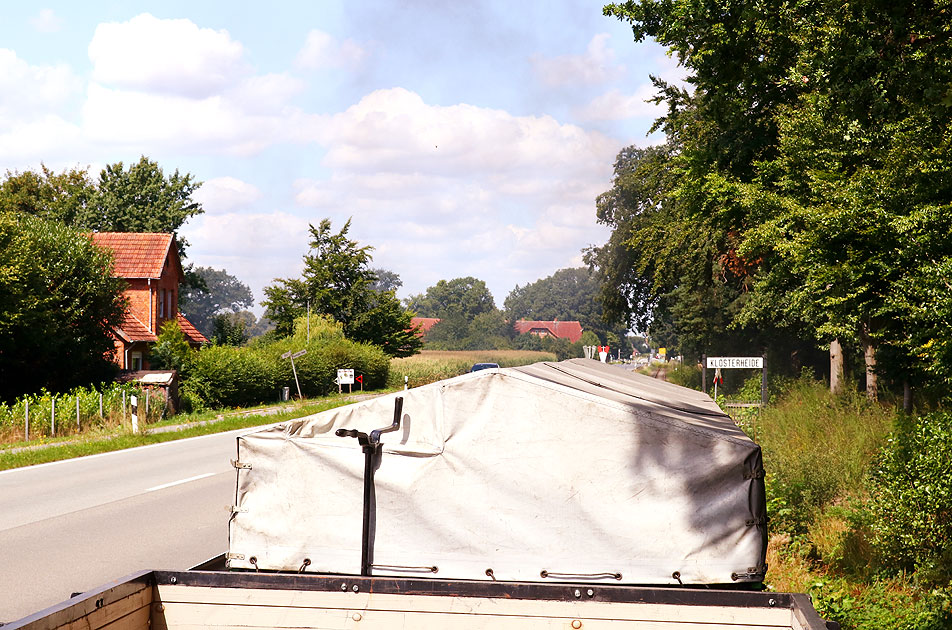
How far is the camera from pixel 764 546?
475 centimetres

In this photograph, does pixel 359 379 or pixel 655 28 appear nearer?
pixel 655 28

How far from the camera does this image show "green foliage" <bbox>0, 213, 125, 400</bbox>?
27656 mm

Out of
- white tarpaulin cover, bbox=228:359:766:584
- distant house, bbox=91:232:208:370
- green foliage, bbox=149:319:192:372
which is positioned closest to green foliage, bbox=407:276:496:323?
distant house, bbox=91:232:208:370

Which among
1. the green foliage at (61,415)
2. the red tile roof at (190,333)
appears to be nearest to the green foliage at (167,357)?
the green foliage at (61,415)

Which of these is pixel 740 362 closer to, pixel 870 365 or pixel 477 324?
pixel 870 365

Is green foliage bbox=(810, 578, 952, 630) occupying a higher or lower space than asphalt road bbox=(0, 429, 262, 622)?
higher

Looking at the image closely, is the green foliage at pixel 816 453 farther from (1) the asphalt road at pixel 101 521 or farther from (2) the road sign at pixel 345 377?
(2) the road sign at pixel 345 377

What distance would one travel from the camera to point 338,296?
62.3 meters

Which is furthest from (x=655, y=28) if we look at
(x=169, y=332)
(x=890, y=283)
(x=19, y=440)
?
(x=169, y=332)

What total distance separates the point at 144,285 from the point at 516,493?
44.8 meters

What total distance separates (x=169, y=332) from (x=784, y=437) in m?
32.7

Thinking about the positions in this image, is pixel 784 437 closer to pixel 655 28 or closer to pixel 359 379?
pixel 655 28

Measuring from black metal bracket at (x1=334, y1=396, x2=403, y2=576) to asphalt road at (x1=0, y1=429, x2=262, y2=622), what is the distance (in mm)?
2217

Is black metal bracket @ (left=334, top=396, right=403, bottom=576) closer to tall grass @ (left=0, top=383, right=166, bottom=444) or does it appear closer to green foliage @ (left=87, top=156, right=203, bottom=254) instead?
tall grass @ (left=0, top=383, right=166, bottom=444)
